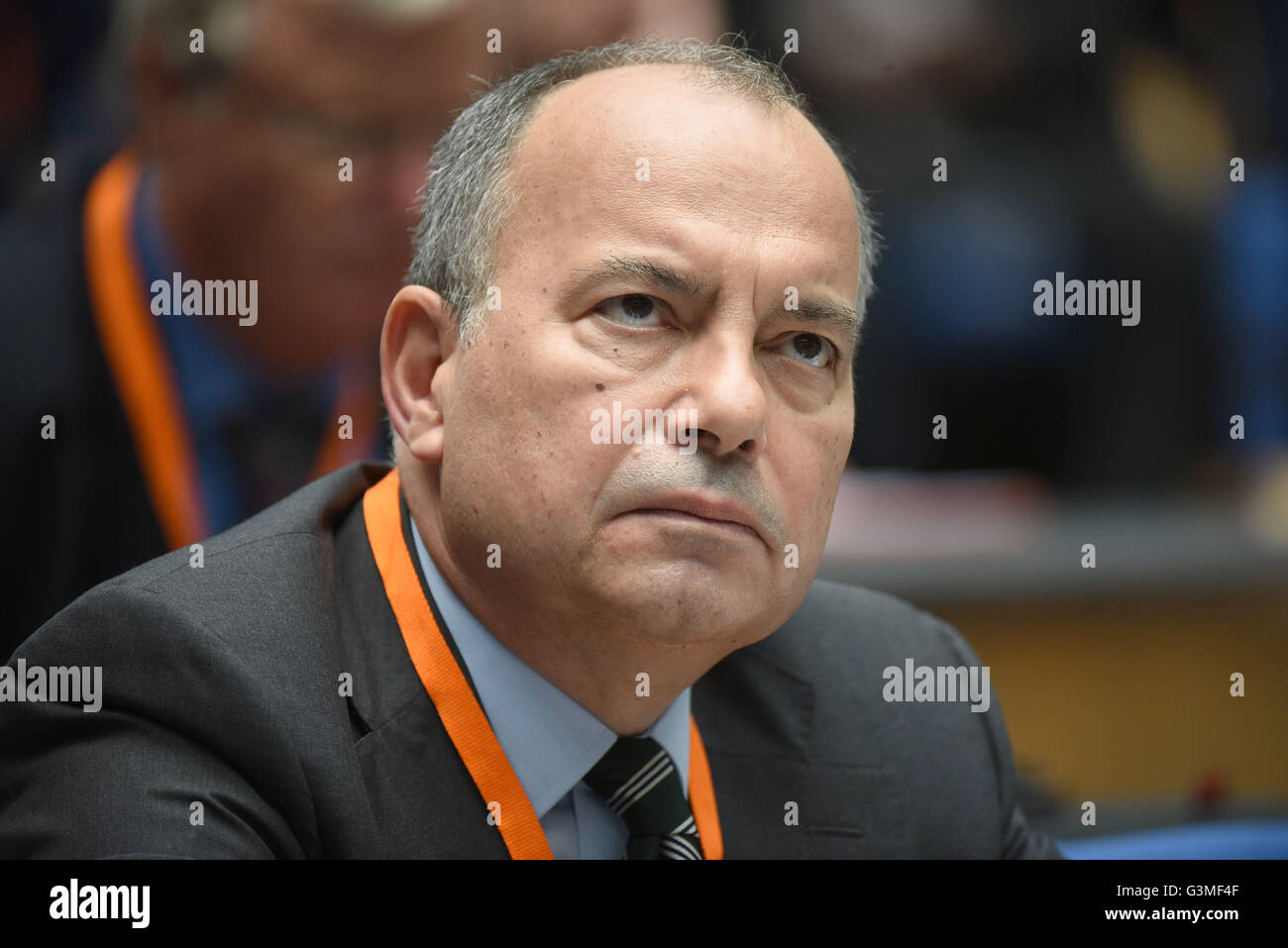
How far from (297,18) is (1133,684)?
2.70m

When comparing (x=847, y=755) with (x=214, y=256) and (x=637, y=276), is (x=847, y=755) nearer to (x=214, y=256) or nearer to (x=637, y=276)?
(x=637, y=276)

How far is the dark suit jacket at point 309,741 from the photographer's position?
1.35m

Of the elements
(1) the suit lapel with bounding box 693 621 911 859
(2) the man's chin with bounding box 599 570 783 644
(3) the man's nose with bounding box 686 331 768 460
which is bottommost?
(1) the suit lapel with bounding box 693 621 911 859

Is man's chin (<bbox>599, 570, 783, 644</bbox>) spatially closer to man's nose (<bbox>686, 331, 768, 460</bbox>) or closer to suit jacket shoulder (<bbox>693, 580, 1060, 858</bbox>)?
man's nose (<bbox>686, 331, 768, 460</bbox>)

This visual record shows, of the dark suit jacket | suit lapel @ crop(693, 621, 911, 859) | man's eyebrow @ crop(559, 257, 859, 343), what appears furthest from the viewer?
suit lapel @ crop(693, 621, 911, 859)

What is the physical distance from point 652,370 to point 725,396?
0.32ft

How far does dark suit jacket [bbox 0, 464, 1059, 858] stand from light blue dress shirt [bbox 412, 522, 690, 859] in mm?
90

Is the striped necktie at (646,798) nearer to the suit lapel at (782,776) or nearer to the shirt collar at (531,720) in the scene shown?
the shirt collar at (531,720)

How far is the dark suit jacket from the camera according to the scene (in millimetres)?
1346

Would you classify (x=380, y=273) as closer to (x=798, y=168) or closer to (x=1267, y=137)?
(x=798, y=168)

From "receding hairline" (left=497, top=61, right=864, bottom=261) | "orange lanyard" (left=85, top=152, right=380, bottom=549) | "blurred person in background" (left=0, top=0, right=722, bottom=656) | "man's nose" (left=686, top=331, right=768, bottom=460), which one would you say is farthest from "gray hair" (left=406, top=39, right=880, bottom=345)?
"orange lanyard" (left=85, top=152, right=380, bottom=549)

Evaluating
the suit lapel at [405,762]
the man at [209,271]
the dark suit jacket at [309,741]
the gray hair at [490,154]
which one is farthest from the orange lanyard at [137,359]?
the suit lapel at [405,762]

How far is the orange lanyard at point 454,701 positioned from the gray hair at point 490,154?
12.0 inches

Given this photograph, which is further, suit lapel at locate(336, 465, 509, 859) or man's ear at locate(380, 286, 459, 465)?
man's ear at locate(380, 286, 459, 465)
